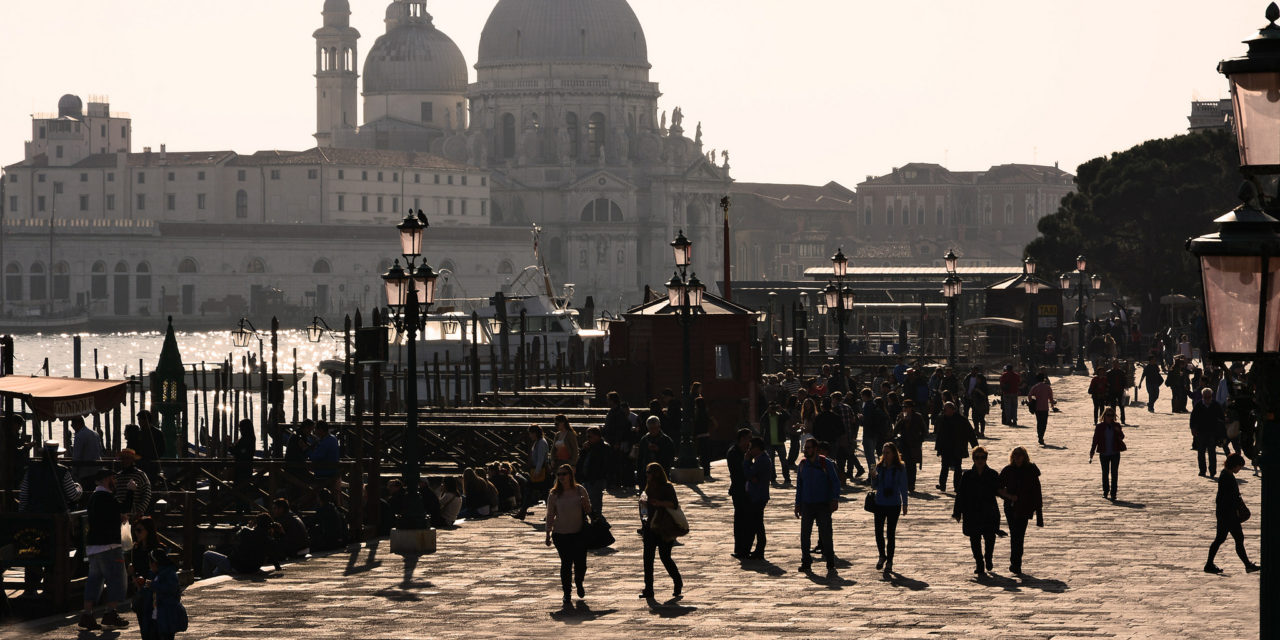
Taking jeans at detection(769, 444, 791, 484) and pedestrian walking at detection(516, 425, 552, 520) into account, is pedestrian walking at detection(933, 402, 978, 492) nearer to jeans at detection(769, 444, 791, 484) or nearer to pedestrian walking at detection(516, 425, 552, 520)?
jeans at detection(769, 444, 791, 484)

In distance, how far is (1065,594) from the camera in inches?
551

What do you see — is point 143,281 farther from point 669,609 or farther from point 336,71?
point 669,609

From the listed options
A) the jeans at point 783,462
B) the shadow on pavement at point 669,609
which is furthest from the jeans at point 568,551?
the jeans at point 783,462

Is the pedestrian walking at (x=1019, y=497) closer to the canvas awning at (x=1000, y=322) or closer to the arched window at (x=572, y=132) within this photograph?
the canvas awning at (x=1000, y=322)

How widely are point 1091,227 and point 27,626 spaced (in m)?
52.2

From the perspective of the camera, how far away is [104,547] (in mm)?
13906

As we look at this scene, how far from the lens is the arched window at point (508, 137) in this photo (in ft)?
440

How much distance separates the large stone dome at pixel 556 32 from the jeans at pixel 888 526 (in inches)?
4520

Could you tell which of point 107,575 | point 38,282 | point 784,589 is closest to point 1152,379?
point 784,589

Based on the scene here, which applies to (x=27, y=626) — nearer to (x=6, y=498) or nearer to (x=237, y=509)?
(x=6, y=498)

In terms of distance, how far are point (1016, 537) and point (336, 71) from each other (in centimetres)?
13086

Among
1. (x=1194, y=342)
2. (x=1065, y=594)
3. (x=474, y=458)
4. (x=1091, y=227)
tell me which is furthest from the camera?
(x=1091, y=227)

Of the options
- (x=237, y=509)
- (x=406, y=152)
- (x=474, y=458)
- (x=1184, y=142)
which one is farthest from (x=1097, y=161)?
(x=406, y=152)

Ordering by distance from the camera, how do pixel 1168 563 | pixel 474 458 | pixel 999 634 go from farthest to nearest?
pixel 474 458 → pixel 1168 563 → pixel 999 634
